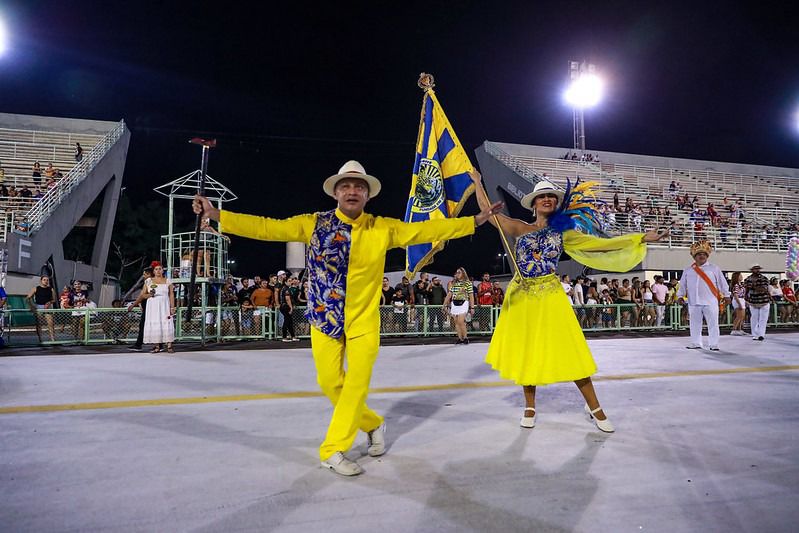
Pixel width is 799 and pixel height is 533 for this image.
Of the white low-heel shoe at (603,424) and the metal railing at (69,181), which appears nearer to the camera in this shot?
the white low-heel shoe at (603,424)

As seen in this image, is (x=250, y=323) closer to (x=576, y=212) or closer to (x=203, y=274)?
(x=203, y=274)

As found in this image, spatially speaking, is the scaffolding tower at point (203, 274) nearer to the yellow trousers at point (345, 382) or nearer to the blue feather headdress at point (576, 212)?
the blue feather headdress at point (576, 212)

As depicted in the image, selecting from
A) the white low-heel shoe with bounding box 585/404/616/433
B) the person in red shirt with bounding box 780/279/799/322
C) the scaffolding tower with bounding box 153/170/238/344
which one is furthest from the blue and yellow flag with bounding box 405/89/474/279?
the person in red shirt with bounding box 780/279/799/322

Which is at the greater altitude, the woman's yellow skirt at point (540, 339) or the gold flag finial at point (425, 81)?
the gold flag finial at point (425, 81)

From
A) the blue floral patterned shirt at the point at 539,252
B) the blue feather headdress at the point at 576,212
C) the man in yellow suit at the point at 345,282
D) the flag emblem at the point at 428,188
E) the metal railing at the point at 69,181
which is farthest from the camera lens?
the metal railing at the point at 69,181

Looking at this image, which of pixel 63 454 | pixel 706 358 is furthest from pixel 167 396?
pixel 706 358

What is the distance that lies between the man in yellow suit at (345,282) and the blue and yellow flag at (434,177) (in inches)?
76.0

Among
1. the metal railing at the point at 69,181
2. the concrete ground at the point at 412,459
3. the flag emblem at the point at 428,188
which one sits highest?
the metal railing at the point at 69,181

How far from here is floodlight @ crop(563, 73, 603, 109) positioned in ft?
92.2

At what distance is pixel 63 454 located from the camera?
310cm

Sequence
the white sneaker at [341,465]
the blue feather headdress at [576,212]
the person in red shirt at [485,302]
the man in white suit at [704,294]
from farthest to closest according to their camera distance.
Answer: the person in red shirt at [485,302] → the man in white suit at [704,294] → the blue feather headdress at [576,212] → the white sneaker at [341,465]

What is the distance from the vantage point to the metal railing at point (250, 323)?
11.2 m

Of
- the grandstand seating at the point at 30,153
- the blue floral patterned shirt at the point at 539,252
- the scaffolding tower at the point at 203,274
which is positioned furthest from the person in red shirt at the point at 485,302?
the grandstand seating at the point at 30,153

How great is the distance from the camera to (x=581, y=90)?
28109 millimetres
